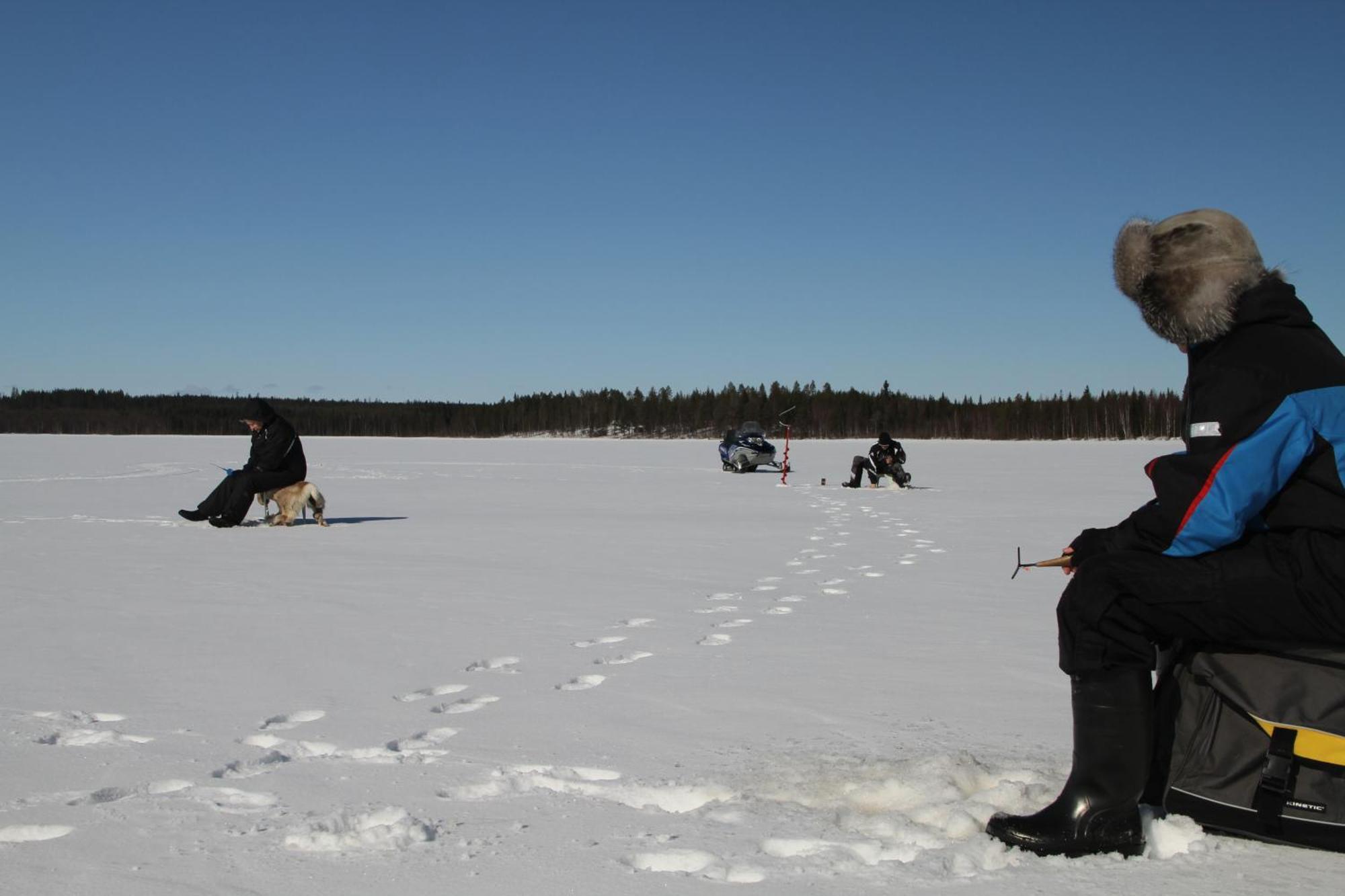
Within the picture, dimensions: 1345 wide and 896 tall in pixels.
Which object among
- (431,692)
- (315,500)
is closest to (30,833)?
(431,692)

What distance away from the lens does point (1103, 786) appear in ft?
8.64

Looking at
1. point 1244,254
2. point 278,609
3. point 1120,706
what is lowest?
point 278,609

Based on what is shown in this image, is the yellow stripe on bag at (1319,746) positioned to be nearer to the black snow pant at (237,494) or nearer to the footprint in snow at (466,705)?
the footprint in snow at (466,705)

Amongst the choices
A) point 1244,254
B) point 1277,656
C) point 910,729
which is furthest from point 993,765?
point 1244,254

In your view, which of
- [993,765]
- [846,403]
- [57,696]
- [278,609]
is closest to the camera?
[993,765]

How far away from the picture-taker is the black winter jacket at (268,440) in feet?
40.3

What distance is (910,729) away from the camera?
3.82 metres

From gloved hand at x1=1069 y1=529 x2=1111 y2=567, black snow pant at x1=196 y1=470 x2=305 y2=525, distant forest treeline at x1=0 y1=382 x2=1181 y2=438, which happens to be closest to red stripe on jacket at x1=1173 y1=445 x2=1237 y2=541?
gloved hand at x1=1069 y1=529 x2=1111 y2=567

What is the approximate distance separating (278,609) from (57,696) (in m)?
2.23

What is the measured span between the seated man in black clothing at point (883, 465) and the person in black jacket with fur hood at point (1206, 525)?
18876 millimetres

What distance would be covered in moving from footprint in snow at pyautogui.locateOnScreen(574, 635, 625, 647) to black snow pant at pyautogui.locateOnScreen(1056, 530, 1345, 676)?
308 centimetres

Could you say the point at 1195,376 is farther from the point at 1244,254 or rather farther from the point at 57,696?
the point at 57,696

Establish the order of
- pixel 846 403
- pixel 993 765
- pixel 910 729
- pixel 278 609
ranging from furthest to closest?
pixel 846 403 < pixel 278 609 < pixel 910 729 < pixel 993 765

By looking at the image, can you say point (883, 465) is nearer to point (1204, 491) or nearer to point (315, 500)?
point (315, 500)
